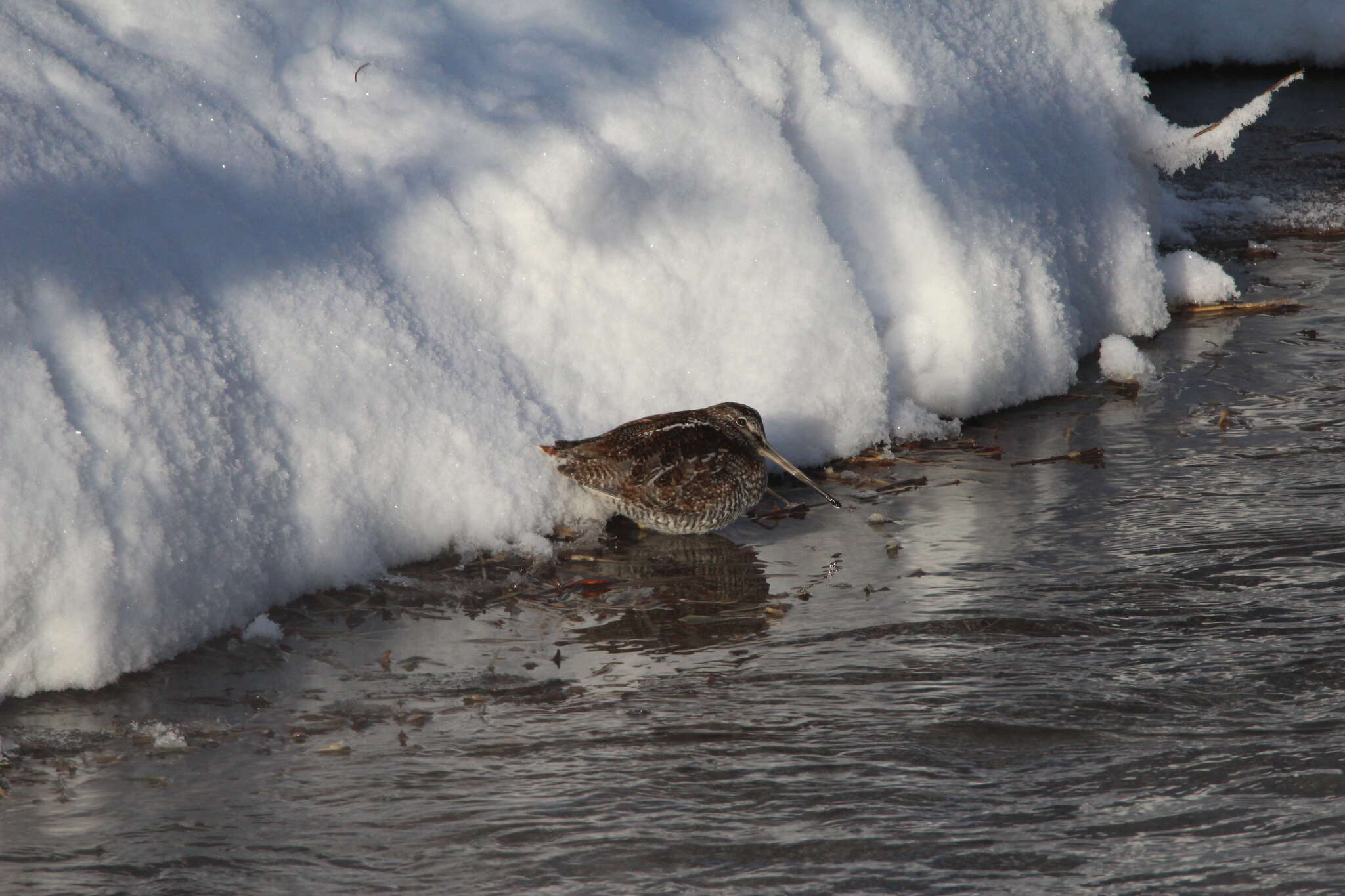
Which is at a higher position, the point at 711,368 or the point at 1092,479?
the point at 711,368

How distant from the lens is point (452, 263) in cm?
566

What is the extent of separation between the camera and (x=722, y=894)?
10.8 ft

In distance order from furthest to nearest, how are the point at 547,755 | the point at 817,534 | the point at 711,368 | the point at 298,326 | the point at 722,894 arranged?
the point at 711,368 → the point at 817,534 → the point at 298,326 → the point at 547,755 → the point at 722,894

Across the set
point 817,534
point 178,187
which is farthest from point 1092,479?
point 178,187

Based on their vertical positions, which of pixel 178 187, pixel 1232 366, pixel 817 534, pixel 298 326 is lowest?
pixel 817 534

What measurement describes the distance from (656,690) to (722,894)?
1059 mm

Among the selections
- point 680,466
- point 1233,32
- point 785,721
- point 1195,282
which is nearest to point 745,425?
point 680,466

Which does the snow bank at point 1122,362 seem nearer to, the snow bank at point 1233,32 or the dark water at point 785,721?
the dark water at point 785,721

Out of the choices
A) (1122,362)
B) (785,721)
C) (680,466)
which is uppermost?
(1122,362)

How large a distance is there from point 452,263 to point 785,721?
7.84 ft

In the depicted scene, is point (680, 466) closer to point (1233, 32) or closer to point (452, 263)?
point (452, 263)

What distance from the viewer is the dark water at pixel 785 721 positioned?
11.2ft

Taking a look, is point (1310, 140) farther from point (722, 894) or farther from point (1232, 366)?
point (722, 894)

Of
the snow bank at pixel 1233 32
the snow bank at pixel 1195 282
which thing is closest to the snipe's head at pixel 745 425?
the snow bank at pixel 1195 282
